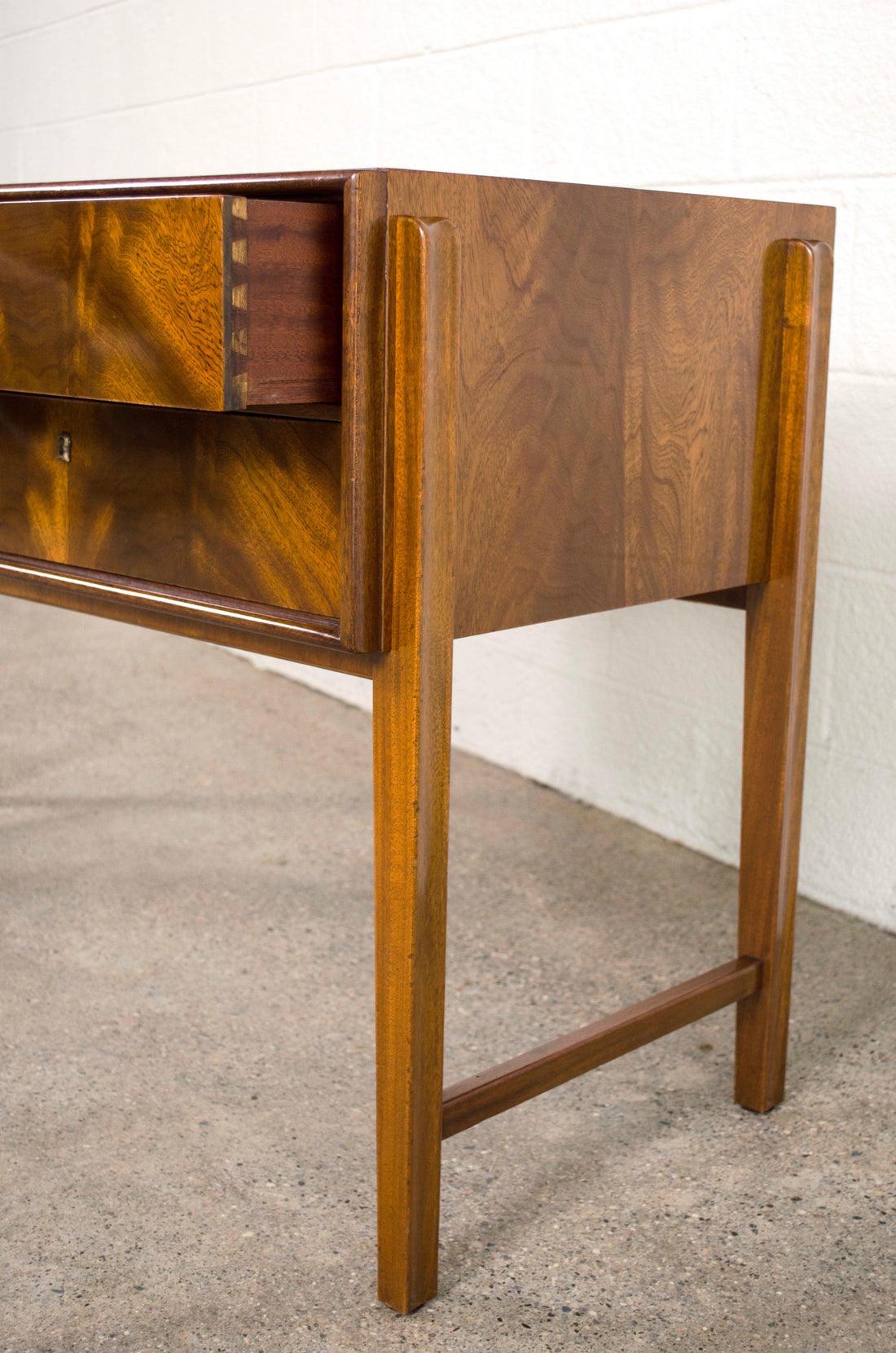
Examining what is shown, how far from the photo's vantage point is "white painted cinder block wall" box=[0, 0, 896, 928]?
5.26 feet

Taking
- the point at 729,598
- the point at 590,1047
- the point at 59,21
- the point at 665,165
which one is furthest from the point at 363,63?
the point at 590,1047

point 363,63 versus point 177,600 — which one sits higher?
point 363,63

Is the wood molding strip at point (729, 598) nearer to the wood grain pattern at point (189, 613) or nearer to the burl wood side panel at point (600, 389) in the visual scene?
the burl wood side panel at point (600, 389)

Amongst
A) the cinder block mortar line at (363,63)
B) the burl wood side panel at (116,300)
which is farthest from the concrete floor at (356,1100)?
the cinder block mortar line at (363,63)

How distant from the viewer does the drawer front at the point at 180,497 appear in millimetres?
928

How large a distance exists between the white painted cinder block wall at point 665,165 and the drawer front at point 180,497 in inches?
36.1

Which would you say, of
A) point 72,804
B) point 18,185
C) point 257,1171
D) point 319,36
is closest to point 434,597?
point 18,185

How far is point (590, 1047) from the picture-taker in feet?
3.65

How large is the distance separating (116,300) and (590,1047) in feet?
2.22

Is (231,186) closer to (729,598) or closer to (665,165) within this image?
(729,598)

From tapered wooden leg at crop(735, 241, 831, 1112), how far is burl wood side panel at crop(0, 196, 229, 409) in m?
0.54

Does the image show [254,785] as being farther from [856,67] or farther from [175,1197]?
[856,67]

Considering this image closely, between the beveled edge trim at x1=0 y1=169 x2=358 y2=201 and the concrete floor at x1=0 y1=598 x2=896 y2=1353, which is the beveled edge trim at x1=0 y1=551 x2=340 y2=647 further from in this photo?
the concrete floor at x1=0 y1=598 x2=896 y2=1353

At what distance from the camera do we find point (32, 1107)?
125 centimetres
